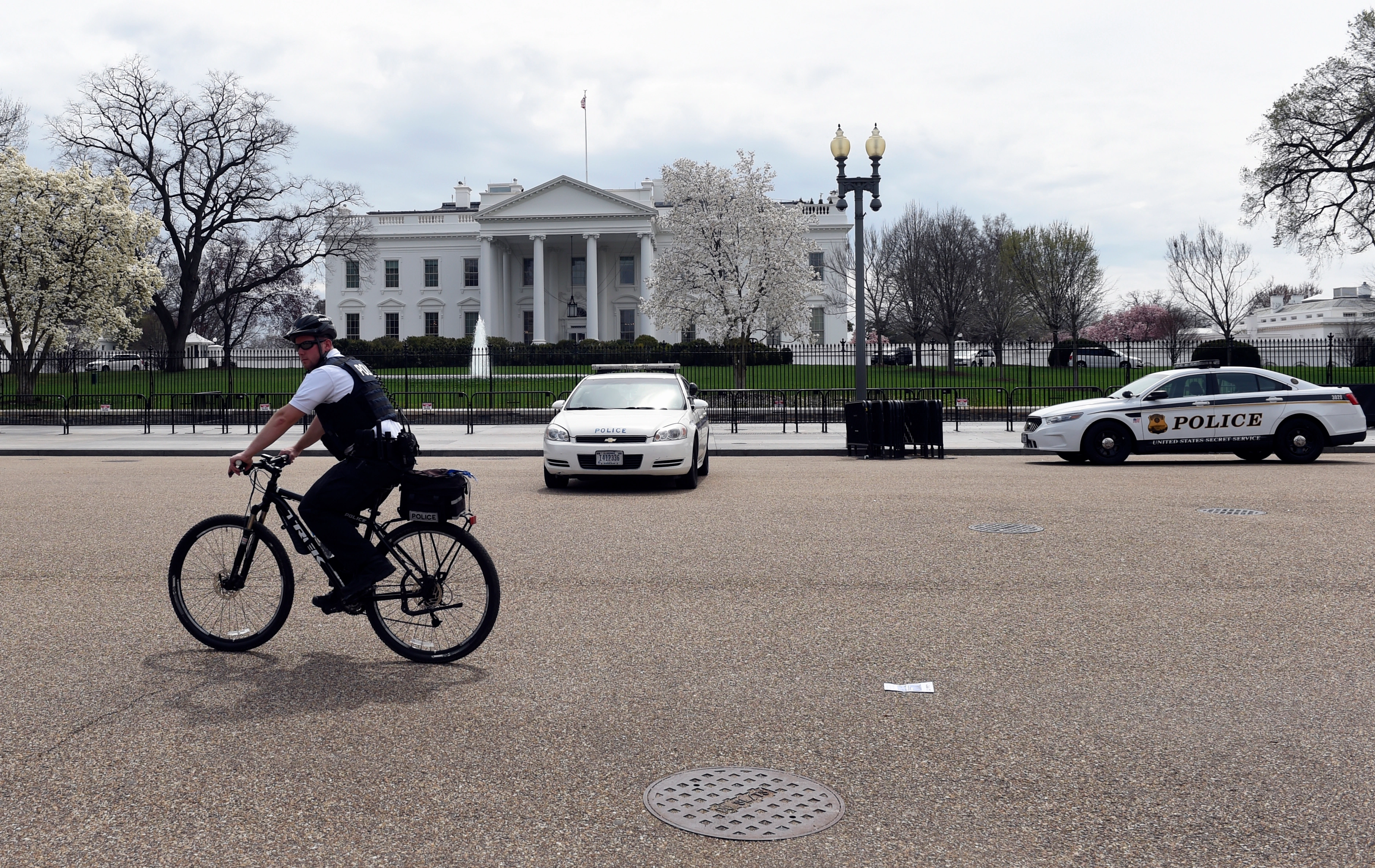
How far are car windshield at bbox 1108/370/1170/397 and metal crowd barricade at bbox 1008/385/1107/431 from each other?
820cm

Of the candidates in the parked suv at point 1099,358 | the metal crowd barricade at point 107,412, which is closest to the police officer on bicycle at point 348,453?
the metal crowd barricade at point 107,412

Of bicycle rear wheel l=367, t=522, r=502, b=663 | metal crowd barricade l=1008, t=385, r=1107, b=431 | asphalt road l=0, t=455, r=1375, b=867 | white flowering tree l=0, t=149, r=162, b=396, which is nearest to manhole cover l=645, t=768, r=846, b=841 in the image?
asphalt road l=0, t=455, r=1375, b=867

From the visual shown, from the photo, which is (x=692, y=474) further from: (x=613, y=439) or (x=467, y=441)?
(x=467, y=441)

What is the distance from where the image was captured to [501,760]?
13.3 feet

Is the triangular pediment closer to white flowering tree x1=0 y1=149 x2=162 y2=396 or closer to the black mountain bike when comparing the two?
white flowering tree x1=0 y1=149 x2=162 y2=396

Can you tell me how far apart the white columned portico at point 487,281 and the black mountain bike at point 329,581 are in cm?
6544

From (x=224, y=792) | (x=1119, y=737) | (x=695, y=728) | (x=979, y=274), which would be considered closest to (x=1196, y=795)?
(x=1119, y=737)

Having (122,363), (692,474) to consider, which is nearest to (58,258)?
(122,363)

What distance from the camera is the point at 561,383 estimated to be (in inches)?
1395

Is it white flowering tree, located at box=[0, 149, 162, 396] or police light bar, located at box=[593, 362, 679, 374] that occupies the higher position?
white flowering tree, located at box=[0, 149, 162, 396]

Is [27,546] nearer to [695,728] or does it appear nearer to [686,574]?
[686,574]

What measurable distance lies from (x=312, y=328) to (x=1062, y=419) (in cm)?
1412

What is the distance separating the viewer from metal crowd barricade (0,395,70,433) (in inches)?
1216

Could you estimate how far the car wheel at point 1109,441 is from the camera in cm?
1692
